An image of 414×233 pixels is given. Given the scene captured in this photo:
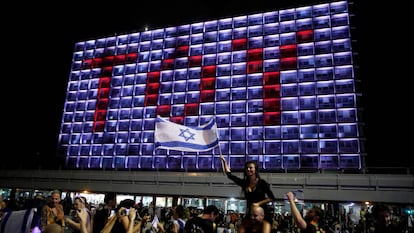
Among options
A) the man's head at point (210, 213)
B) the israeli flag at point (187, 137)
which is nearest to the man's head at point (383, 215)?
the man's head at point (210, 213)

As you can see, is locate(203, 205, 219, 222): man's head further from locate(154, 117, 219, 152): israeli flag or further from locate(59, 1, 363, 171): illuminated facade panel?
locate(59, 1, 363, 171): illuminated facade panel

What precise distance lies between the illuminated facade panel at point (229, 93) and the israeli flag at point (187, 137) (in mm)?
35930

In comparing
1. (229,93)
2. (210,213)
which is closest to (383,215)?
(210,213)

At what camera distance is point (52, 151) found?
62.8 meters

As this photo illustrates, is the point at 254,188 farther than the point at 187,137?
No

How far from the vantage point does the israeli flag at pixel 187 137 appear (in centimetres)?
1061

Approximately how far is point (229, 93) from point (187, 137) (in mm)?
40522

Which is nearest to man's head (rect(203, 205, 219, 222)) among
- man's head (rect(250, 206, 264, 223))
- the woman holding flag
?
the woman holding flag

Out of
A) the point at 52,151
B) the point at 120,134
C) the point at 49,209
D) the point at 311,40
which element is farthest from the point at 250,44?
the point at 49,209

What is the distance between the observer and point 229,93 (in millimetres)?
50969

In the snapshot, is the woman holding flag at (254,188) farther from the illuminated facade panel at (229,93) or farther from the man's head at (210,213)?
the illuminated facade panel at (229,93)

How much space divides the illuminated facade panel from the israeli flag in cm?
3593

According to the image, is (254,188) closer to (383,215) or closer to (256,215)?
(256,215)

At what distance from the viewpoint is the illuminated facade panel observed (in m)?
45.6
